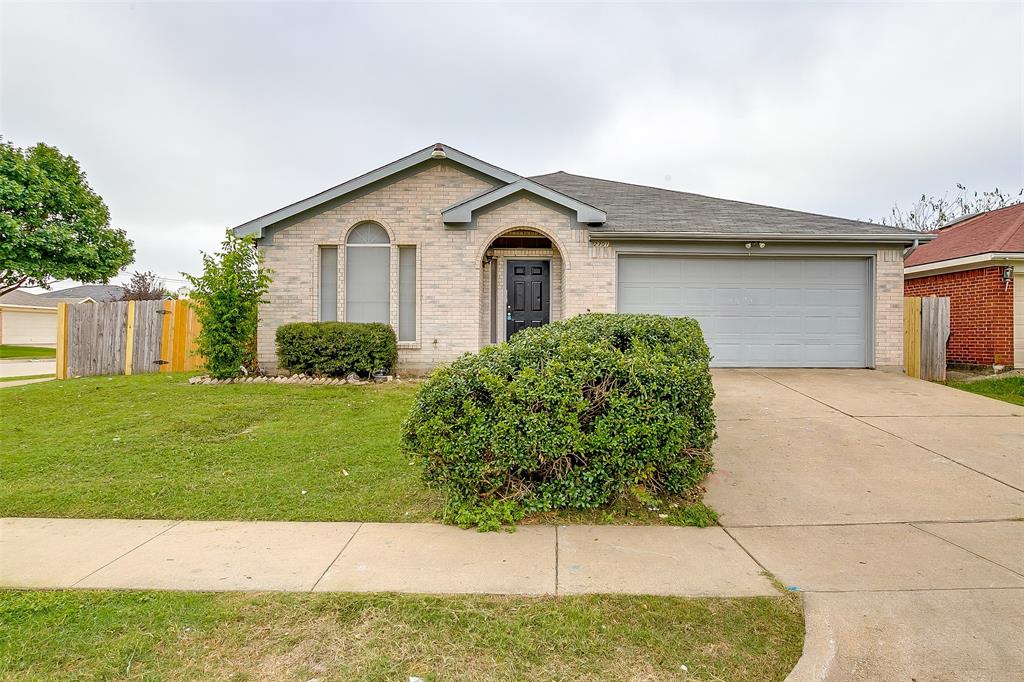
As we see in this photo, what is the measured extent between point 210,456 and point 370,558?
3447 mm

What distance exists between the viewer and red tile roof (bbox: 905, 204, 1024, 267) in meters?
12.4

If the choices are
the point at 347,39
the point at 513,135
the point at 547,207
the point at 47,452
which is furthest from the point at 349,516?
the point at 513,135

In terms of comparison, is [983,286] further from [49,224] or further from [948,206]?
[49,224]

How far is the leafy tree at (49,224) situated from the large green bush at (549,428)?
1090 inches

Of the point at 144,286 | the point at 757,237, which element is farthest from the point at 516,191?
the point at 144,286

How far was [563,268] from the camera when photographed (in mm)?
11750

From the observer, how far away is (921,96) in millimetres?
14625

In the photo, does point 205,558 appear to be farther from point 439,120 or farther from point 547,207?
point 439,120

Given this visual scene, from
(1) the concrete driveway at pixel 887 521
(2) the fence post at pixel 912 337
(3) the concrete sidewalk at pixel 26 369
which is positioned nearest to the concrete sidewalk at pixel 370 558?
(1) the concrete driveway at pixel 887 521

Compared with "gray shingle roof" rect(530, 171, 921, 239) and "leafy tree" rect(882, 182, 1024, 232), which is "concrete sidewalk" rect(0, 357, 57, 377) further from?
"leafy tree" rect(882, 182, 1024, 232)

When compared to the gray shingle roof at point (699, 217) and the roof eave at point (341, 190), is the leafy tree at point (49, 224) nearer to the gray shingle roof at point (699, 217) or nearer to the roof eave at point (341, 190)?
the roof eave at point (341, 190)

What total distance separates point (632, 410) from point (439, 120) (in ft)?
48.0

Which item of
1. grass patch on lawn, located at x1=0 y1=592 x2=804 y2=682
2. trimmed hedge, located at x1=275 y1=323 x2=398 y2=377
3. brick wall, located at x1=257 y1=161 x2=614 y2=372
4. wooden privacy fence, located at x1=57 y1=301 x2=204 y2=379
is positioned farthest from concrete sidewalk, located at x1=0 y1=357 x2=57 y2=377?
grass patch on lawn, located at x1=0 y1=592 x2=804 y2=682

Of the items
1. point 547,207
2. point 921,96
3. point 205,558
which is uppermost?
point 921,96
